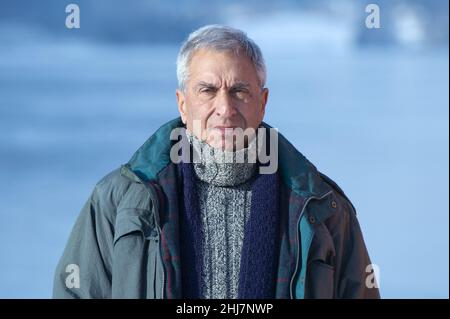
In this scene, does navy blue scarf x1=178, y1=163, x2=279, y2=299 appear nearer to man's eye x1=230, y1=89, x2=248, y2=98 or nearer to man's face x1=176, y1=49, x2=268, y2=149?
man's face x1=176, y1=49, x2=268, y2=149

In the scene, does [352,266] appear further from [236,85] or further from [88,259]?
[88,259]

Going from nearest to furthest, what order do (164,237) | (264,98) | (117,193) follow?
(164,237) → (117,193) → (264,98)

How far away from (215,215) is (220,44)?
0.62 m

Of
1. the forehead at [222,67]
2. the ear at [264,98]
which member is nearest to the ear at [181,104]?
the forehead at [222,67]

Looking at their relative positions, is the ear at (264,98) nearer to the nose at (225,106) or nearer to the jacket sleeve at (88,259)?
the nose at (225,106)

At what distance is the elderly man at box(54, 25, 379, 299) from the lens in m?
3.29

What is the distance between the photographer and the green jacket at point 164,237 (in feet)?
10.7

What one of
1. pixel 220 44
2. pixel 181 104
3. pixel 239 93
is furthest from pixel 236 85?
pixel 181 104

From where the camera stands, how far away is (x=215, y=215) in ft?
11.3

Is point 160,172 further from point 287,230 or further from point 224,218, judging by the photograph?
Answer: point 287,230
